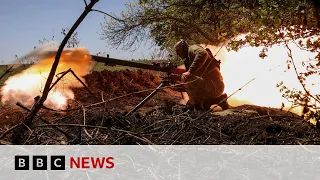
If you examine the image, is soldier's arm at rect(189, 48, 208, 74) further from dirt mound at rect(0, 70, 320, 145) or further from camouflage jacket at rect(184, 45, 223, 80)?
Result: dirt mound at rect(0, 70, 320, 145)

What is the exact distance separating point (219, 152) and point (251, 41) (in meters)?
4.60

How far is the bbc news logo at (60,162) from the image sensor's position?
3.65 m

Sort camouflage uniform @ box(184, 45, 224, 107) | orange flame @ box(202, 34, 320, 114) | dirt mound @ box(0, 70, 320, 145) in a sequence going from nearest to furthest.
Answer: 1. dirt mound @ box(0, 70, 320, 145)
2. camouflage uniform @ box(184, 45, 224, 107)
3. orange flame @ box(202, 34, 320, 114)

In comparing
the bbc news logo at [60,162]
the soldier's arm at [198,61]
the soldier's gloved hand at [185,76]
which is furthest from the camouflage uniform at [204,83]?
the bbc news logo at [60,162]

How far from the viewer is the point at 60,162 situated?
3.75 meters

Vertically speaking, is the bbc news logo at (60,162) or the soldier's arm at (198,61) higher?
the soldier's arm at (198,61)

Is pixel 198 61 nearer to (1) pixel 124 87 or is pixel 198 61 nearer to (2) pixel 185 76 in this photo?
(2) pixel 185 76

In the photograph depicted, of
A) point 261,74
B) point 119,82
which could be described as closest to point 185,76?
point 261,74

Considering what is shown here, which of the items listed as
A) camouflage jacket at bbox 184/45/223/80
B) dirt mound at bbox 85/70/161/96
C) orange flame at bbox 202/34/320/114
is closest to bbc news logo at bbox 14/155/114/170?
camouflage jacket at bbox 184/45/223/80

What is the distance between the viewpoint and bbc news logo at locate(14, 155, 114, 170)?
3652 millimetres

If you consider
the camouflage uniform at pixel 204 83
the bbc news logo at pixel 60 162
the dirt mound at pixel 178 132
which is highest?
the camouflage uniform at pixel 204 83

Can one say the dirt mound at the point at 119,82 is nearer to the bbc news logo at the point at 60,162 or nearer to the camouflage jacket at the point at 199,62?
the camouflage jacket at the point at 199,62

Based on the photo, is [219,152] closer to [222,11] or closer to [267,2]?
[267,2]

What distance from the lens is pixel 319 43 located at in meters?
7.77
